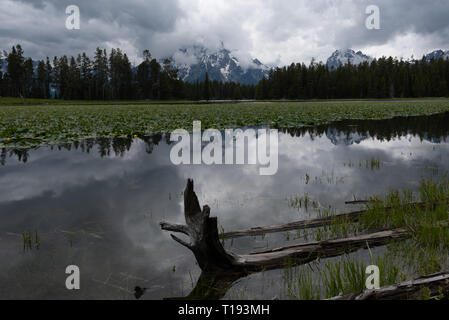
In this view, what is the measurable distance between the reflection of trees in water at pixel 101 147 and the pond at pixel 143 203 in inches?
3.6

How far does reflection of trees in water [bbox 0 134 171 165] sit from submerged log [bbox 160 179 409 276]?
6.90 m

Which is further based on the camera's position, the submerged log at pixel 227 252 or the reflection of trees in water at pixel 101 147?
the reflection of trees in water at pixel 101 147

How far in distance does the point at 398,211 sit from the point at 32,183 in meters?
7.46

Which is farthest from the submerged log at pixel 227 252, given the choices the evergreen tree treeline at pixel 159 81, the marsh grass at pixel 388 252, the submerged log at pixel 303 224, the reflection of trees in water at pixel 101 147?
the evergreen tree treeline at pixel 159 81

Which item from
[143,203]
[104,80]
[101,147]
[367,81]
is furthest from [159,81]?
[143,203]

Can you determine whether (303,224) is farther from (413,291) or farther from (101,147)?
(101,147)

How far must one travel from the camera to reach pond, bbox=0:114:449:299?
3094 mm

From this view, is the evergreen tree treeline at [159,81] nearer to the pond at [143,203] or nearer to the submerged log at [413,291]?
the pond at [143,203]

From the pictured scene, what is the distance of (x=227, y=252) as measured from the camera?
327 centimetres

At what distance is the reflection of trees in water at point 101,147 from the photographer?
9.48 m

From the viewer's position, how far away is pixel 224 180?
22.5ft

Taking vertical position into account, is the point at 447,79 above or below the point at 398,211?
above
